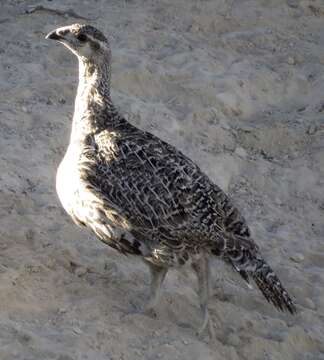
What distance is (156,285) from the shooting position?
20.6ft

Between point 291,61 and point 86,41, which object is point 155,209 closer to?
point 86,41

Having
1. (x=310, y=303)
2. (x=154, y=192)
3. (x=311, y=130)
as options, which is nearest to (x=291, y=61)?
(x=311, y=130)

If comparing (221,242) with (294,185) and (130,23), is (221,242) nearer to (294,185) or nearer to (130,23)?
(294,185)

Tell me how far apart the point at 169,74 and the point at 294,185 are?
186 centimetres

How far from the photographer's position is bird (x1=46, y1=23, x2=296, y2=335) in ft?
19.2

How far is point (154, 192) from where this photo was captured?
5.91 metres

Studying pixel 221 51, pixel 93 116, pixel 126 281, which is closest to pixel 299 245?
pixel 126 281

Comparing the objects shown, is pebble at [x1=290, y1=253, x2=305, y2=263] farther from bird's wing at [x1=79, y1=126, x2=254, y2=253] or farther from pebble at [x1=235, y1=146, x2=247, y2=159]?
pebble at [x1=235, y1=146, x2=247, y2=159]

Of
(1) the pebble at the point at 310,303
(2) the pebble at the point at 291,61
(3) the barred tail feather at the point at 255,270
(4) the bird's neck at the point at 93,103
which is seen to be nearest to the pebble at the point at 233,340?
(3) the barred tail feather at the point at 255,270

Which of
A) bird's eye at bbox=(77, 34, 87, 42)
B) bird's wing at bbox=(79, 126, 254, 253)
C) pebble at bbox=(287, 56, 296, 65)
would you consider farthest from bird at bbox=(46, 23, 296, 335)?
pebble at bbox=(287, 56, 296, 65)

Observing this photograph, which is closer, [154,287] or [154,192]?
[154,192]

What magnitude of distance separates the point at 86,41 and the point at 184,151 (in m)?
2.02

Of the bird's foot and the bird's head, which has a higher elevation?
the bird's head

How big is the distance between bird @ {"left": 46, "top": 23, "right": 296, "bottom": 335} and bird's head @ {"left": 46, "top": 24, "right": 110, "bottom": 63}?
62cm
